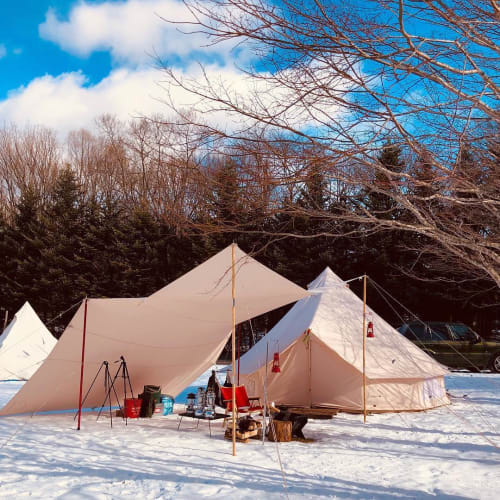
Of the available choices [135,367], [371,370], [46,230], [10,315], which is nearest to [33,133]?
[46,230]

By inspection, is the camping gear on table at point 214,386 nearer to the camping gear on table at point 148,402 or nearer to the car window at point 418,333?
the camping gear on table at point 148,402

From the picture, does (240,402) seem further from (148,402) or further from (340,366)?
(340,366)

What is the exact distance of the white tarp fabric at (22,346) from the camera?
46.8ft

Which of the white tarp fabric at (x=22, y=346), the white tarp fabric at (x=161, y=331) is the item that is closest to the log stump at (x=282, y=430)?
the white tarp fabric at (x=161, y=331)

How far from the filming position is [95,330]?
27.6 ft

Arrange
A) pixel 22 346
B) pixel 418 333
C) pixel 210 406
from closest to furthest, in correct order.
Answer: pixel 210 406, pixel 22 346, pixel 418 333

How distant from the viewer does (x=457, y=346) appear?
15.1 m

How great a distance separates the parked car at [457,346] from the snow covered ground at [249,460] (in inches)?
258

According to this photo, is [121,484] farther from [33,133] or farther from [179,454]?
[33,133]

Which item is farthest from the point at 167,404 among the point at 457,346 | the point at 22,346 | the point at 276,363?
the point at 457,346

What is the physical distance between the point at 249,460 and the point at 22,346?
10.6 metres

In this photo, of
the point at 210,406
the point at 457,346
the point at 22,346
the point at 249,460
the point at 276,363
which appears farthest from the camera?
the point at 457,346

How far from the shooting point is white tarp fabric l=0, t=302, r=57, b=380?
1425cm

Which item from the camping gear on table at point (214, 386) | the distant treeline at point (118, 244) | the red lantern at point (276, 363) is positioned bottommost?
the camping gear on table at point (214, 386)
